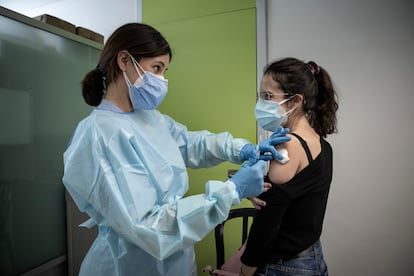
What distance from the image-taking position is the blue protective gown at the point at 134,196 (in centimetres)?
81

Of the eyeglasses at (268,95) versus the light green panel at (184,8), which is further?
the light green panel at (184,8)

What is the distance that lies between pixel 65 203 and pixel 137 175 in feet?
4.00

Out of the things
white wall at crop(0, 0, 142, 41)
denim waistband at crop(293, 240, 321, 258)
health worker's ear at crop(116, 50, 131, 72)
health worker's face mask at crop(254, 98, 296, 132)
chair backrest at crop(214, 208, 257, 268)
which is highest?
white wall at crop(0, 0, 142, 41)

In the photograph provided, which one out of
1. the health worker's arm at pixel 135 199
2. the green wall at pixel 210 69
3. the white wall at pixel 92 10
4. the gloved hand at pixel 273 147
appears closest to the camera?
the health worker's arm at pixel 135 199

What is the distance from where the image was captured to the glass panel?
150cm

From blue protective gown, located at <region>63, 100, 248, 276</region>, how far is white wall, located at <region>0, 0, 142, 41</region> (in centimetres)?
159

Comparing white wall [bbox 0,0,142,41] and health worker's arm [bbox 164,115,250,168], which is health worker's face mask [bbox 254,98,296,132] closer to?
health worker's arm [bbox 164,115,250,168]

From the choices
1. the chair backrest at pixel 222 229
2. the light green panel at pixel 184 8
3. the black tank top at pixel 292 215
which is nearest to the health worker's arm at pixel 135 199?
the black tank top at pixel 292 215

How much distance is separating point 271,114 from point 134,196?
0.63 m

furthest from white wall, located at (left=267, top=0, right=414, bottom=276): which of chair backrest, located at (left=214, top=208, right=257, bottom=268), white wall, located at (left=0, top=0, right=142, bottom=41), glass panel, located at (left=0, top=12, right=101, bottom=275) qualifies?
glass panel, located at (left=0, top=12, right=101, bottom=275)

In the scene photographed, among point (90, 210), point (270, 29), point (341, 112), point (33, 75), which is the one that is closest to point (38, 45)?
point (33, 75)

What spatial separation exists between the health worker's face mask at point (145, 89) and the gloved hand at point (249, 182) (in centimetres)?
45

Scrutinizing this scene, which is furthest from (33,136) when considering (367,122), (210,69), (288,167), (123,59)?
(367,122)

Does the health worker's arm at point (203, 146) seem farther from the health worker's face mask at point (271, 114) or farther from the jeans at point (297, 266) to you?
the jeans at point (297, 266)
